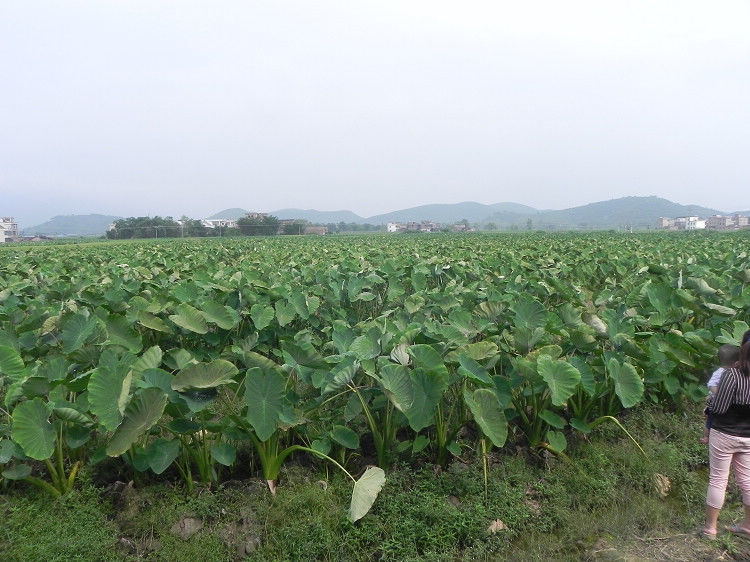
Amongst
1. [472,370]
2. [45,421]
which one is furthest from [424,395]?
[45,421]

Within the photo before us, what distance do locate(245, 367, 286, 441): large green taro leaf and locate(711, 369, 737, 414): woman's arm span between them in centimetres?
215

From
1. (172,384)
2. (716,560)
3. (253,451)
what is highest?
(172,384)

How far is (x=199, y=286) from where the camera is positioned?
5289mm

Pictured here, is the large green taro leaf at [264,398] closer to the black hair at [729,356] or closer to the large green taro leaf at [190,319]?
the large green taro leaf at [190,319]

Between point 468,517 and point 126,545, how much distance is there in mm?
1743

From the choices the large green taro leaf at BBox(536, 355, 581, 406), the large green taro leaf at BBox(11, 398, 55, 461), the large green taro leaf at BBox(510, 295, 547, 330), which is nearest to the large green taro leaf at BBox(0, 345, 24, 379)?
the large green taro leaf at BBox(11, 398, 55, 461)

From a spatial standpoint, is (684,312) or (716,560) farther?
(684,312)

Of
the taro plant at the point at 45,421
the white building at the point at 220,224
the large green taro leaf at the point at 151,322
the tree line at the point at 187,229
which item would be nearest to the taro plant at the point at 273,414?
the taro plant at the point at 45,421

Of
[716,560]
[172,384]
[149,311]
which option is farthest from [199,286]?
[716,560]

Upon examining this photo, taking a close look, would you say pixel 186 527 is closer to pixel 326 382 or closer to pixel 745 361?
pixel 326 382

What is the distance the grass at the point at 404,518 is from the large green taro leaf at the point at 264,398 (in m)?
0.49

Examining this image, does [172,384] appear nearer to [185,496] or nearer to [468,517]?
[185,496]

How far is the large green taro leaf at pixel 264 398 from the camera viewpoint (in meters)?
2.61

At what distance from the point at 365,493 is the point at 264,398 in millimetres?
706
